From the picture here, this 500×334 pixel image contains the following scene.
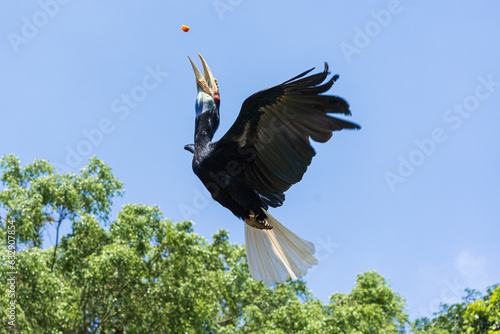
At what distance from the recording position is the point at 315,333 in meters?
7.84

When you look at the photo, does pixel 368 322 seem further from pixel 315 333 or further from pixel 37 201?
pixel 37 201

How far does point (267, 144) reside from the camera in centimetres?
284

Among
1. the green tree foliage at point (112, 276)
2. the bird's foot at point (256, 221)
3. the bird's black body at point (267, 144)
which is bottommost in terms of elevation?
the bird's foot at point (256, 221)

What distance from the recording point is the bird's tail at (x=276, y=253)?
11.2 feet

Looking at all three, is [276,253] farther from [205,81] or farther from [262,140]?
[205,81]

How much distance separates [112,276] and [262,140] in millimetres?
6203

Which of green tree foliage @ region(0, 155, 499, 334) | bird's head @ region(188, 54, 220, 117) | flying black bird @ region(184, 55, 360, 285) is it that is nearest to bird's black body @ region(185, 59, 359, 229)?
flying black bird @ region(184, 55, 360, 285)

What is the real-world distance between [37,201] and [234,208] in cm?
645

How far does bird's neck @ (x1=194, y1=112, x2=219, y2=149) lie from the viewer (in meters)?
2.99

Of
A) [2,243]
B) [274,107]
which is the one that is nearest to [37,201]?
[2,243]

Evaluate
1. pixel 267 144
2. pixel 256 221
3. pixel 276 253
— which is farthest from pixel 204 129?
pixel 276 253

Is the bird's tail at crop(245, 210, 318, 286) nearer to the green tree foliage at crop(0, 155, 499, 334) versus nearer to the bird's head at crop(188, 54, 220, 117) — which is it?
the bird's head at crop(188, 54, 220, 117)

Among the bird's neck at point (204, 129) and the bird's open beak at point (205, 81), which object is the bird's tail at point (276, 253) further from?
the bird's open beak at point (205, 81)

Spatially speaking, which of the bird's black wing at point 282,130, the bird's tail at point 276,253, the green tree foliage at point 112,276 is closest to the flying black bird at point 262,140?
the bird's black wing at point 282,130
